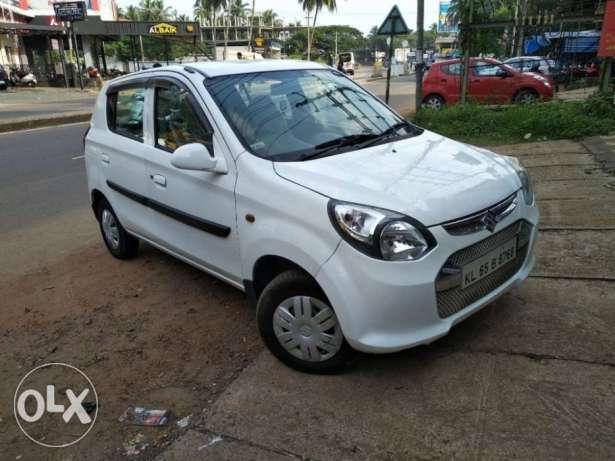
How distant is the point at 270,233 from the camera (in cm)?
292

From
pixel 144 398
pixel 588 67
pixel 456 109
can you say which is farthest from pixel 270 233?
pixel 588 67

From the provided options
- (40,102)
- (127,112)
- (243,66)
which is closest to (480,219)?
(243,66)

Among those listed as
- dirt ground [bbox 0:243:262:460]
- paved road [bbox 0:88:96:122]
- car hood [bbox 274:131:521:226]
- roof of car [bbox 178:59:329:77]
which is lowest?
paved road [bbox 0:88:96:122]

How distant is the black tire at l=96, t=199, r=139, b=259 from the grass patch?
6.70m

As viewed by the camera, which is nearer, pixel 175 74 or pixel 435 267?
pixel 435 267

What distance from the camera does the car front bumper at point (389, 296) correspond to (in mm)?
2525

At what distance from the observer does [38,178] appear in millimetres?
8906

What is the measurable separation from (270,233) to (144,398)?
1.15m

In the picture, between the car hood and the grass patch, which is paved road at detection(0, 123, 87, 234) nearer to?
the car hood

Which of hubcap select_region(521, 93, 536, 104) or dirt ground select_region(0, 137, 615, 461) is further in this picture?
hubcap select_region(521, 93, 536, 104)

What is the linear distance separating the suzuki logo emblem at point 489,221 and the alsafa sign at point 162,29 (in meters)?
32.4

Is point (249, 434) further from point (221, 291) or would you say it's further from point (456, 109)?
point (456, 109)

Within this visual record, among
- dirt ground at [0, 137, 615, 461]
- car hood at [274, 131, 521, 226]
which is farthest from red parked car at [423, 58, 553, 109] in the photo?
car hood at [274, 131, 521, 226]

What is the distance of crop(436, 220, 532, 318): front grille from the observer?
8.65ft
